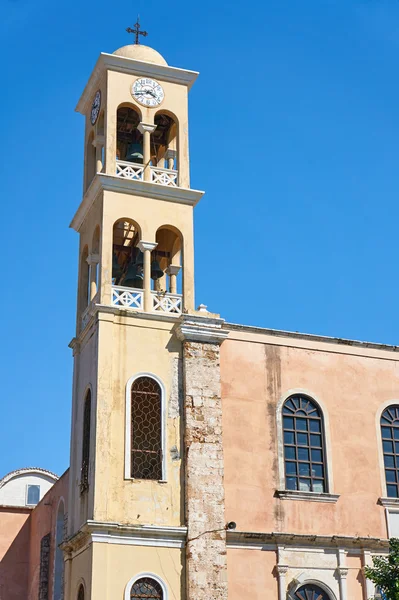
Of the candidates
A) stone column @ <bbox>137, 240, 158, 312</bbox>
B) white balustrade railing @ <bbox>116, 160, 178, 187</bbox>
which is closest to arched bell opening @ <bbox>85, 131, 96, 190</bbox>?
white balustrade railing @ <bbox>116, 160, 178, 187</bbox>

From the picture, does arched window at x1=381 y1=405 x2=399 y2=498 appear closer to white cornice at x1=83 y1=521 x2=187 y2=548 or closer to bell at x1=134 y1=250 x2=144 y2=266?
white cornice at x1=83 y1=521 x2=187 y2=548

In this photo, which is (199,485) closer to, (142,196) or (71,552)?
(71,552)

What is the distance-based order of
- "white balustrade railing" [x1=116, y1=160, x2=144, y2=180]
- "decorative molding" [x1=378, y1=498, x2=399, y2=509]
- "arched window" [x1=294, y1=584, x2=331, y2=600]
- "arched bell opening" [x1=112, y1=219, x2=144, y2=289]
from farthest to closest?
"arched bell opening" [x1=112, y1=219, x2=144, y2=289]
"white balustrade railing" [x1=116, y1=160, x2=144, y2=180]
"decorative molding" [x1=378, y1=498, x2=399, y2=509]
"arched window" [x1=294, y1=584, x2=331, y2=600]

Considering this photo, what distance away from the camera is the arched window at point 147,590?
19188mm

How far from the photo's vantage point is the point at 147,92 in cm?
2394

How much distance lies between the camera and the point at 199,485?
20.3 meters

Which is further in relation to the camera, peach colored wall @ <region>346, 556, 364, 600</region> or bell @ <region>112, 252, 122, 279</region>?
bell @ <region>112, 252, 122, 279</region>

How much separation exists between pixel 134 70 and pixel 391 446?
10968mm

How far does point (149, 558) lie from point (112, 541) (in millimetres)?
846

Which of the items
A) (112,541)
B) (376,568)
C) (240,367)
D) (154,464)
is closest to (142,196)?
(240,367)

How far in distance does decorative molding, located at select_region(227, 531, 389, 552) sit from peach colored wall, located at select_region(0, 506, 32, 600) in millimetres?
10667

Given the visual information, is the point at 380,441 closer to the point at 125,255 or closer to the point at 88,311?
the point at 88,311

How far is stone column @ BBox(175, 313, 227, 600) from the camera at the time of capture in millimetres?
19672

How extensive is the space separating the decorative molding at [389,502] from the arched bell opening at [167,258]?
6847mm
